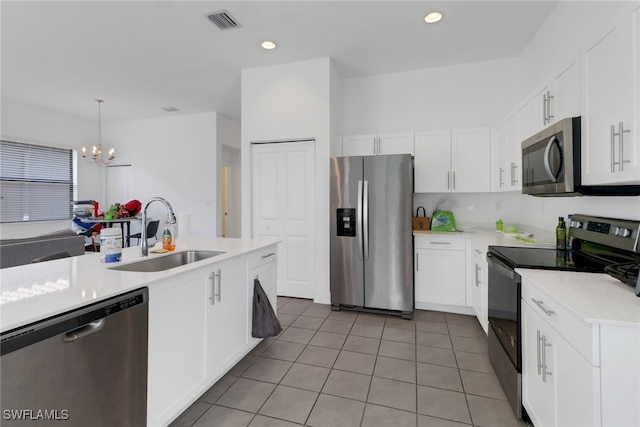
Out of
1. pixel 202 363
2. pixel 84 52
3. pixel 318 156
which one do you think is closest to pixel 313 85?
pixel 318 156

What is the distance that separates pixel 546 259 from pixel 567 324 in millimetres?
832

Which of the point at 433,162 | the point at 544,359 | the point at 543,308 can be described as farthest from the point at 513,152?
the point at 544,359

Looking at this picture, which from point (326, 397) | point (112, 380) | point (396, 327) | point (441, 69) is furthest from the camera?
point (441, 69)

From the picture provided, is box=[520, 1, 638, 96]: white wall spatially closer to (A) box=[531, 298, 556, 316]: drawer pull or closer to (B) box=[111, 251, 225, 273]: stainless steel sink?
(A) box=[531, 298, 556, 316]: drawer pull

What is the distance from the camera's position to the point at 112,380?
4.16ft

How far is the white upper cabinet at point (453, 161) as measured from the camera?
3580 millimetres

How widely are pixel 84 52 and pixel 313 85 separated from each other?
279 centimetres

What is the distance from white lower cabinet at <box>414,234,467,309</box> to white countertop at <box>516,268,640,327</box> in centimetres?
170

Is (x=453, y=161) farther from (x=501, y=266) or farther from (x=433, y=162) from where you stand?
(x=501, y=266)

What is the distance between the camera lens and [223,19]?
2.96m

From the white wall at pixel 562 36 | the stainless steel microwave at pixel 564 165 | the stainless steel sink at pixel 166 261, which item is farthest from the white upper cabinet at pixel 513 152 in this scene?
the stainless steel sink at pixel 166 261

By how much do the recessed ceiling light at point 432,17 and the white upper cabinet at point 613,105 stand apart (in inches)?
64.7

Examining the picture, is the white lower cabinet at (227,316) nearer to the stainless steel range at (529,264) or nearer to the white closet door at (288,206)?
the white closet door at (288,206)

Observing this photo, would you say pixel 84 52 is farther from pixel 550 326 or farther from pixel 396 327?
pixel 550 326
